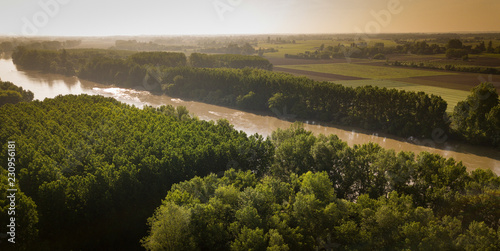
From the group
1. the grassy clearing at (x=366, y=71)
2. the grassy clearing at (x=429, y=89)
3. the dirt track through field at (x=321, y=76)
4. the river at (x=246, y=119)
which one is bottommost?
the river at (x=246, y=119)

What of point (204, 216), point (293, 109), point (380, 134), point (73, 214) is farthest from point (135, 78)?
point (204, 216)

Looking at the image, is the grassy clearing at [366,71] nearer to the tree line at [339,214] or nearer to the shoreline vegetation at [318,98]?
the shoreline vegetation at [318,98]

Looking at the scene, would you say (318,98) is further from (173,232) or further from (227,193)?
(173,232)

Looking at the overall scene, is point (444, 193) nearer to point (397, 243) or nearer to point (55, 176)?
point (397, 243)

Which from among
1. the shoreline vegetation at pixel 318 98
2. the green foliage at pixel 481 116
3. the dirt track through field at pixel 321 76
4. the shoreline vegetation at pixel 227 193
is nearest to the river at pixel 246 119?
the green foliage at pixel 481 116

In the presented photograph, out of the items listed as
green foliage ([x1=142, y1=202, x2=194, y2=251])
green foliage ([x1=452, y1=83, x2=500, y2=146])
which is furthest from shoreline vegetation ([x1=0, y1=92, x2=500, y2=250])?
green foliage ([x1=452, y1=83, x2=500, y2=146])

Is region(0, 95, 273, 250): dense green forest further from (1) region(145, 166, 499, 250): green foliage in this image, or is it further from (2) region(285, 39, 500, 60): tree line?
(2) region(285, 39, 500, 60): tree line
